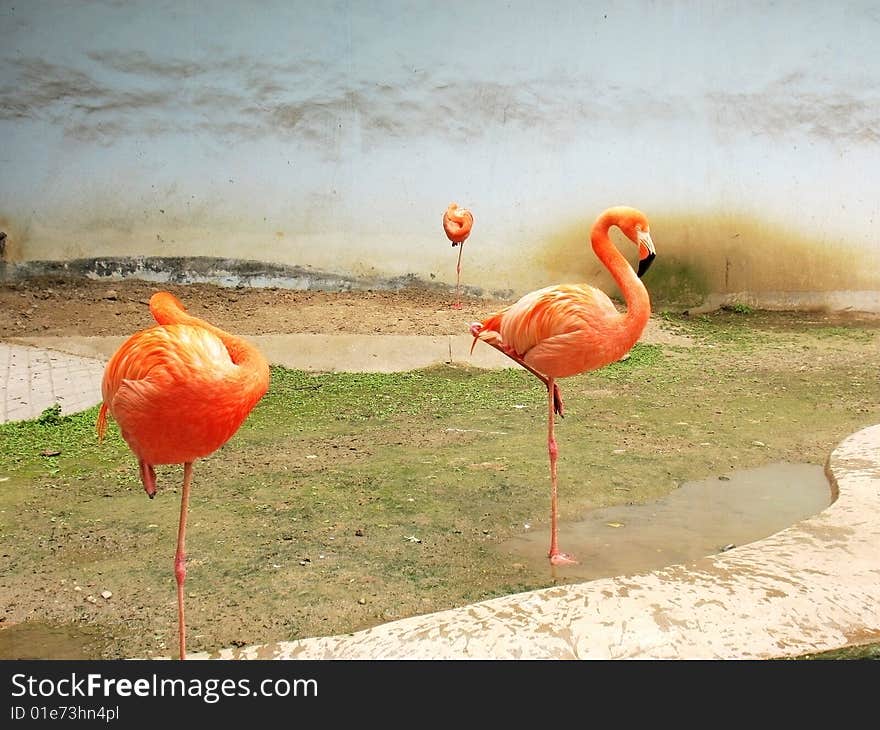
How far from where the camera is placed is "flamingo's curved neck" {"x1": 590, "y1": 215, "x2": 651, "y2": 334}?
3.26m

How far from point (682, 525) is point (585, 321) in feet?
3.03

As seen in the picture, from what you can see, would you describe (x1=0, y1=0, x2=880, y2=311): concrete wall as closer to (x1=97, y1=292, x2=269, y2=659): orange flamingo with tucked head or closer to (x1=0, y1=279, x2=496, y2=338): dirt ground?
(x1=0, y1=279, x2=496, y2=338): dirt ground

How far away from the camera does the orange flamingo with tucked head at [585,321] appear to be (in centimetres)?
323

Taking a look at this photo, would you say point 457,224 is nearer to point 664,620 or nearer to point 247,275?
point 247,275

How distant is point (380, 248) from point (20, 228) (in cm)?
303

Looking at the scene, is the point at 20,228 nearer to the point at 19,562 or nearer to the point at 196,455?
the point at 19,562

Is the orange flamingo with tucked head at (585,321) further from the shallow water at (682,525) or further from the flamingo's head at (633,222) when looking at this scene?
the shallow water at (682,525)

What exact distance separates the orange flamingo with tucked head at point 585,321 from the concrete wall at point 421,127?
4.79m

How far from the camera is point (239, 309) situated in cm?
758

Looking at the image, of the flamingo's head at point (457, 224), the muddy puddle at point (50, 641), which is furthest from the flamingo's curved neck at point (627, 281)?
the flamingo's head at point (457, 224)

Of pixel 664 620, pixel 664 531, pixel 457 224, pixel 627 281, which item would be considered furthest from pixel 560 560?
pixel 457 224

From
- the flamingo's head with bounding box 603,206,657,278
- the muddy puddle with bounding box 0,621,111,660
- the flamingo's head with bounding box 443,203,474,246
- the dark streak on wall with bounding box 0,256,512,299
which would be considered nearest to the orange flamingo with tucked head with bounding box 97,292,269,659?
the muddy puddle with bounding box 0,621,111,660

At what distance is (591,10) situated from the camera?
8.01m

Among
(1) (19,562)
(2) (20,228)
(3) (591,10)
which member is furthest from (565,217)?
(1) (19,562)
